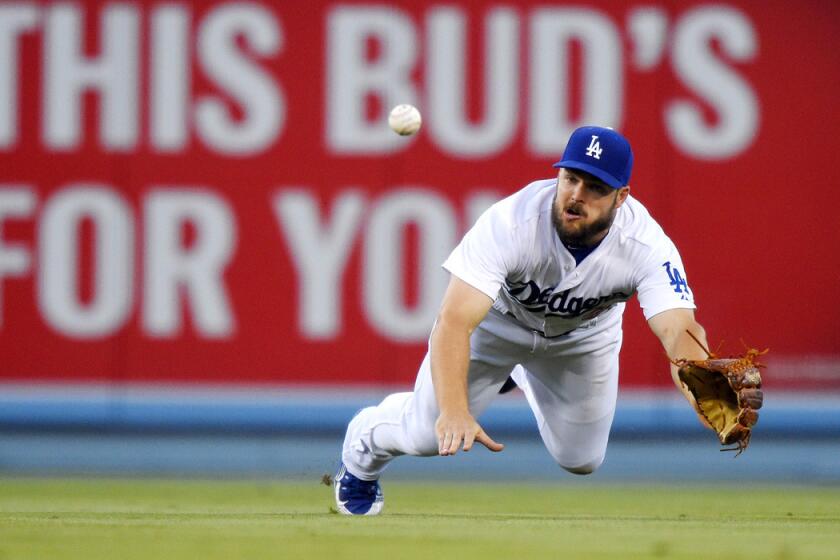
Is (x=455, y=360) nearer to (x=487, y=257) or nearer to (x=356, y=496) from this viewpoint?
(x=487, y=257)

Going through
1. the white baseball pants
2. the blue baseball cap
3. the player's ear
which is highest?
the blue baseball cap

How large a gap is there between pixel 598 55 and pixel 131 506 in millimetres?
4190

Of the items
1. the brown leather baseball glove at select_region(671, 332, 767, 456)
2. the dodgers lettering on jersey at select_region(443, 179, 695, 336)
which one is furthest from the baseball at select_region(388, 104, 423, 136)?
the brown leather baseball glove at select_region(671, 332, 767, 456)

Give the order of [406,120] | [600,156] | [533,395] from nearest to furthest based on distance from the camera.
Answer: [600,156] → [533,395] → [406,120]

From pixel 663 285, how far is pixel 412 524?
1.20m

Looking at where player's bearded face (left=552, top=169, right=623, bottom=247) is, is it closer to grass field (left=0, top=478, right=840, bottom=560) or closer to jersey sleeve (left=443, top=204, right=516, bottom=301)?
jersey sleeve (left=443, top=204, right=516, bottom=301)

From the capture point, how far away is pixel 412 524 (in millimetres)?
5188

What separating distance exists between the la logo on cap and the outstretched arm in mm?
593

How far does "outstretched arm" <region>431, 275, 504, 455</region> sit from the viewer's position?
4828 mm

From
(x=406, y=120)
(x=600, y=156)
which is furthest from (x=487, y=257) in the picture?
(x=406, y=120)

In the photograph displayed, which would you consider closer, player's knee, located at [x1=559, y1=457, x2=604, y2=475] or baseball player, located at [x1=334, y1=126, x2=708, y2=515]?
baseball player, located at [x1=334, y1=126, x2=708, y2=515]

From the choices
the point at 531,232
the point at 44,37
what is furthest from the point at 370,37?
the point at 531,232

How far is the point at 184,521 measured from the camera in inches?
207

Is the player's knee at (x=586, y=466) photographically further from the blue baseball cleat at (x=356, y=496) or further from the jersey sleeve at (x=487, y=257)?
the jersey sleeve at (x=487, y=257)
